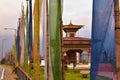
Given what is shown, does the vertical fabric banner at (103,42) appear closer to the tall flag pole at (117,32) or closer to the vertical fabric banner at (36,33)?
the tall flag pole at (117,32)

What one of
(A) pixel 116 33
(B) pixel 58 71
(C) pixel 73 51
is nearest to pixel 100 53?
(A) pixel 116 33

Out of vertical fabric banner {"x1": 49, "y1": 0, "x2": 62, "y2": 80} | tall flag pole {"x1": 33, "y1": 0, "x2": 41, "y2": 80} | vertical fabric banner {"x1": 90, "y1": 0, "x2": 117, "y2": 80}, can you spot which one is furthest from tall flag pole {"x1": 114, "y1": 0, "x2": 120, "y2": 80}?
tall flag pole {"x1": 33, "y1": 0, "x2": 41, "y2": 80}

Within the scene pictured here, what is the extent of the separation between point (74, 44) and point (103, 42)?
50789mm

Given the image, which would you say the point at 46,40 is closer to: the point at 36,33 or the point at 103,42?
the point at 36,33

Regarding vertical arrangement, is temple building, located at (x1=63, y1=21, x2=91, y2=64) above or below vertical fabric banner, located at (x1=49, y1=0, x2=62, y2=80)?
below

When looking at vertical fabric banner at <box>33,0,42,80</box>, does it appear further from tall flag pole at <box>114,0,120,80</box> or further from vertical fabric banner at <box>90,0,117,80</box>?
tall flag pole at <box>114,0,120,80</box>

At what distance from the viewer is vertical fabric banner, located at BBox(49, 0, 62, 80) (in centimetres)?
1089

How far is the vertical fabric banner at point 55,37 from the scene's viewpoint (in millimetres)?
10888

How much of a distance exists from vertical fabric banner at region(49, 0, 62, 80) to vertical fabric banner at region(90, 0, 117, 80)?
3.53m

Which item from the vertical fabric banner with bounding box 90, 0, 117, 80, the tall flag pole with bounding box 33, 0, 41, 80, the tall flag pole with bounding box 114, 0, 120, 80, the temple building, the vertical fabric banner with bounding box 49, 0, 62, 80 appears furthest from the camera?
the temple building

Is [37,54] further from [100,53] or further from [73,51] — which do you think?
[73,51]

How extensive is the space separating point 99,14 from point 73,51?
2142 inches

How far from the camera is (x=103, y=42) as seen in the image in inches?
286

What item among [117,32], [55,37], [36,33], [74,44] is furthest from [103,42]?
[74,44]
